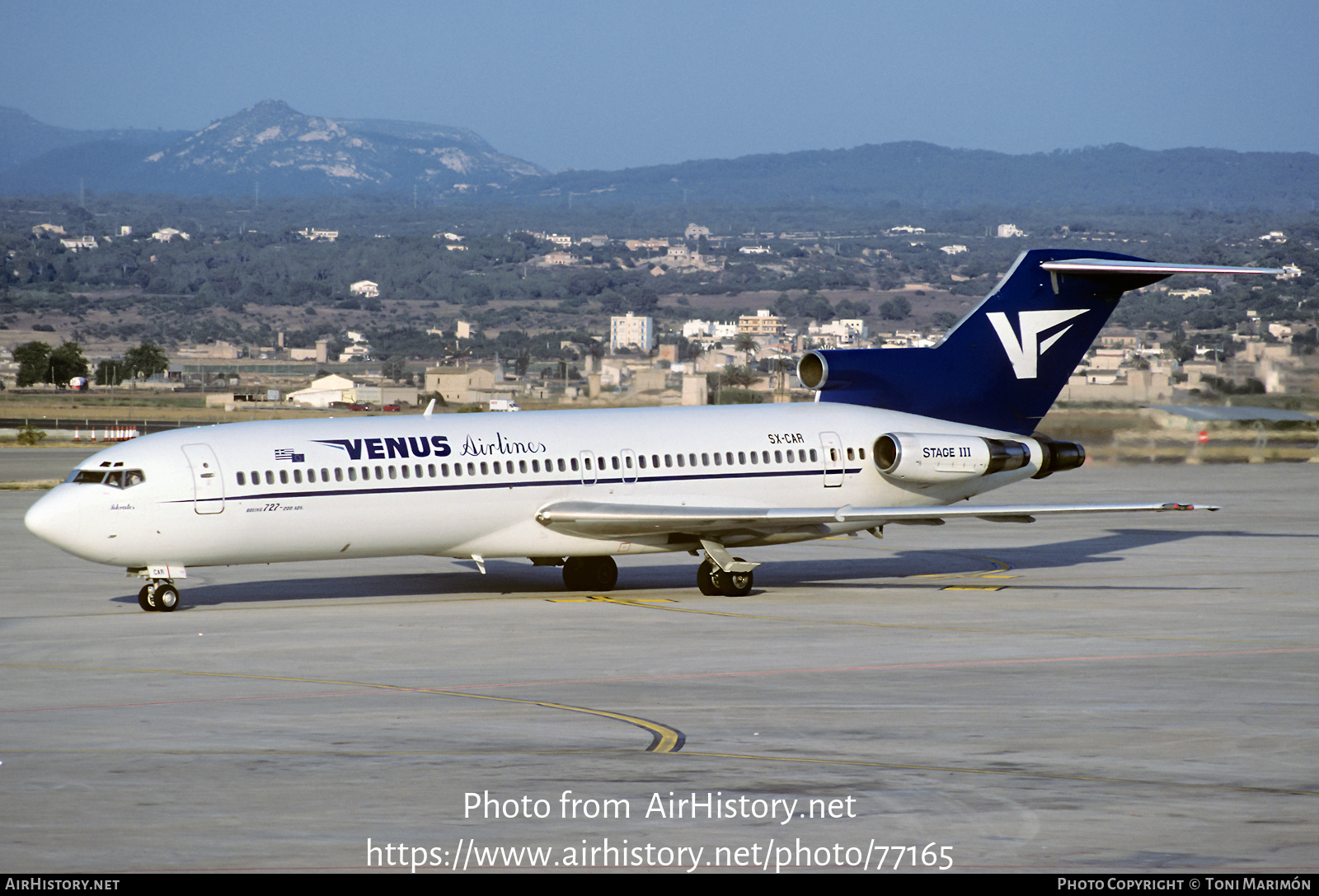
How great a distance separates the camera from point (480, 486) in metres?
28.4

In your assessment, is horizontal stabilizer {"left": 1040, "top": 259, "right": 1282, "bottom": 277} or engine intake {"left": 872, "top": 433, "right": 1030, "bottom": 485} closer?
engine intake {"left": 872, "top": 433, "right": 1030, "bottom": 485}

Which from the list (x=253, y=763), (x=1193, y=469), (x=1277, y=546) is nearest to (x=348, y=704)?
(x=253, y=763)

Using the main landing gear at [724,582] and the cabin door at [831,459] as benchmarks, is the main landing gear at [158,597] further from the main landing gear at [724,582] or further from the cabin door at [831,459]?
the cabin door at [831,459]

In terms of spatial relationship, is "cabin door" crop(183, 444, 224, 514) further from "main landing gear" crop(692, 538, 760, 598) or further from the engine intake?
the engine intake

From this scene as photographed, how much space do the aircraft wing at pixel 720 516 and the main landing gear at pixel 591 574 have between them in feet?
6.48

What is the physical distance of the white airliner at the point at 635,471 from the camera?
26.8 metres

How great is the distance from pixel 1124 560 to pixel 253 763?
25.2m

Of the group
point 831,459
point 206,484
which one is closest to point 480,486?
point 206,484

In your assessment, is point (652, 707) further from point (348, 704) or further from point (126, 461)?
point (126, 461)

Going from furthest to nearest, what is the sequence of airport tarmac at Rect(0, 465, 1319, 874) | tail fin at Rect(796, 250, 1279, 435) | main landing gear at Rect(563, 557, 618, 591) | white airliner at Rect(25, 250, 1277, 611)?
1. tail fin at Rect(796, 250, 1279, 435)
2. main landing gear at Rect(563, 557, 618, 591)
3. white airliner at Rect(25, 250, 1277, 611)
4. airport tarmac at Rect(0, 465, 1319, 874)

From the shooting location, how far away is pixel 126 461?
88.0 feet

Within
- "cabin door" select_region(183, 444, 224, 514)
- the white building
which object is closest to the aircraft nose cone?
"cabin door" select_region(183, 444, 224, 514)

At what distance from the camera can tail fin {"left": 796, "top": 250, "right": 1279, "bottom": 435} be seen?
33.2 metres

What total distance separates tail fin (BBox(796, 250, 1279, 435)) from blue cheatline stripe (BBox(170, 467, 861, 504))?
8.29ft
